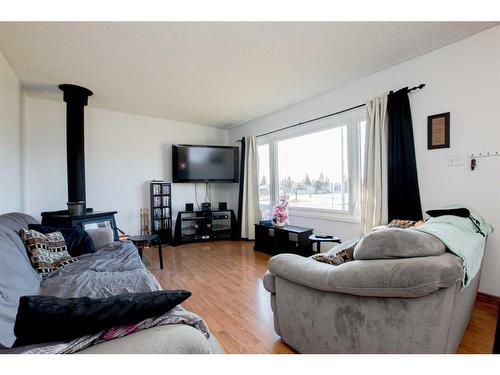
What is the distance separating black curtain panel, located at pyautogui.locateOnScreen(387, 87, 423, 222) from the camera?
8.27ft

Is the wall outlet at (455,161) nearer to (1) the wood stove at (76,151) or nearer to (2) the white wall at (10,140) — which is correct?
(1) the wood stove at (76,151)

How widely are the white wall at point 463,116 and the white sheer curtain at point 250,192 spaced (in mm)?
2442

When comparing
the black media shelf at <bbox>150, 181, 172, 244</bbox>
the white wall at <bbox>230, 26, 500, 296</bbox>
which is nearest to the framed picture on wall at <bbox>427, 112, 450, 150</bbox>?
the white wall at <bbox>230, 26, 500, 296</bbox>

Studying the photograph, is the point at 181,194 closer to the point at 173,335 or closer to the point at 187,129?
the point at 187,129

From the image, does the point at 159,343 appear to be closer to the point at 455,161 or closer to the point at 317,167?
the point at 455,161

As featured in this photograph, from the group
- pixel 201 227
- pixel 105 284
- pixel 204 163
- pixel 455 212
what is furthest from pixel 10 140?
pixel 455 212

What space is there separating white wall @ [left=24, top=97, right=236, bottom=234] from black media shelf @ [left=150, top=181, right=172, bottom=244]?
0.29 m

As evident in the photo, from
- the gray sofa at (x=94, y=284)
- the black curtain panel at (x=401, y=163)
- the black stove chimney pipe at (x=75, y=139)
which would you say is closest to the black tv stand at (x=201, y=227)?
the black stove chimney pipe at (x=75, y=139)

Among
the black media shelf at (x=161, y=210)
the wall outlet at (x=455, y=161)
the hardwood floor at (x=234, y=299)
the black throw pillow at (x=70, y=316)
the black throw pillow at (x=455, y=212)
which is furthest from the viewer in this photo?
the black media shelf at (x=161, y=210)

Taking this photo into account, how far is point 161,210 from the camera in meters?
4.45

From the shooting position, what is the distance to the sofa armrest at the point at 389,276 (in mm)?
1000

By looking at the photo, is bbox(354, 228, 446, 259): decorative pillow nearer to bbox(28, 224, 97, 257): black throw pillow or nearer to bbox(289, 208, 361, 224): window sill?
bbox(289, 208, 361, 224): window sill

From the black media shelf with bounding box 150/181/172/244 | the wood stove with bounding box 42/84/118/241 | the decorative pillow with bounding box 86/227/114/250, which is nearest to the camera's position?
the decorative pillow with bounding box 86/227/114/250

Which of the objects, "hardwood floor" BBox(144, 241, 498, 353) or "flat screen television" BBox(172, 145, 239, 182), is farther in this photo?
"flat screen television" BBox(172, 145, 239, 182)
